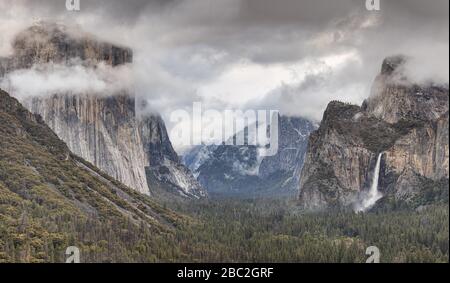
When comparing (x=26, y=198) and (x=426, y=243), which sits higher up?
(x=26, y=198)

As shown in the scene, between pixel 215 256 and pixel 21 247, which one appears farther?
pixel 215 256
